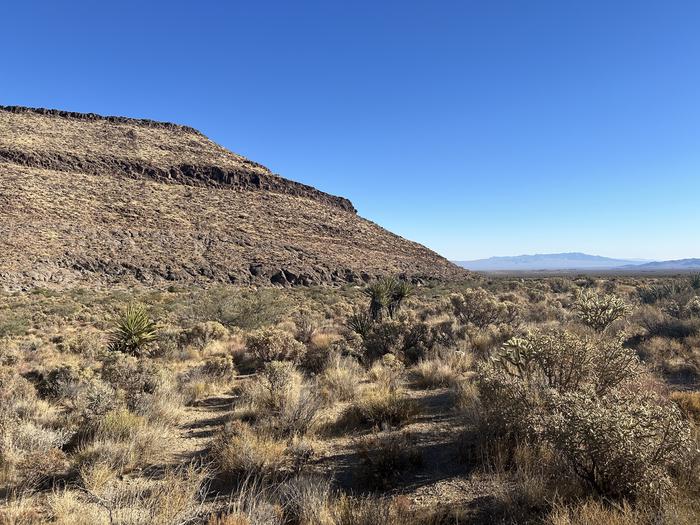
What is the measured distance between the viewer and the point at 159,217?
144 ft

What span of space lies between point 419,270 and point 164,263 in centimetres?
3150

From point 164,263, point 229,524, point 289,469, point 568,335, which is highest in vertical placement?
point 164,263

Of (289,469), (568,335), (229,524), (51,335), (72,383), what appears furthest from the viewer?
(51,335)

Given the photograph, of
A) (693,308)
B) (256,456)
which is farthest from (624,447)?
(693,308)

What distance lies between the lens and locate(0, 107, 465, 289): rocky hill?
34.5m

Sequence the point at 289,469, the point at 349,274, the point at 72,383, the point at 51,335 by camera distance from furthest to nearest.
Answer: the point at 349,274, the point at 51,335, the point at 72,383, the point at 289,469

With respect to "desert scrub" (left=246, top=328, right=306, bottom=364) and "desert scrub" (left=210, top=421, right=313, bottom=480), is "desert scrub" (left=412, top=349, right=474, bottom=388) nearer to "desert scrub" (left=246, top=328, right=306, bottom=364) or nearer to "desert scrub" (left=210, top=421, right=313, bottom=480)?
"desert scrub" (left=246, top=328, right=306, bottom=364)

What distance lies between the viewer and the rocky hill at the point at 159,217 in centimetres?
3453

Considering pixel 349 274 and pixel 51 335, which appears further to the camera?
pixel 349 274

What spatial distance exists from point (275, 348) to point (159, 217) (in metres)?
40.1

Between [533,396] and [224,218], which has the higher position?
[224,218]

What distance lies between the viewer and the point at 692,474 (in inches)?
138

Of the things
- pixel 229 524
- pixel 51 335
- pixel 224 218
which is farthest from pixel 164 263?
pixel 229 524

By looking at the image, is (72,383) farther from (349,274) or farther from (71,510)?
(349,274)
